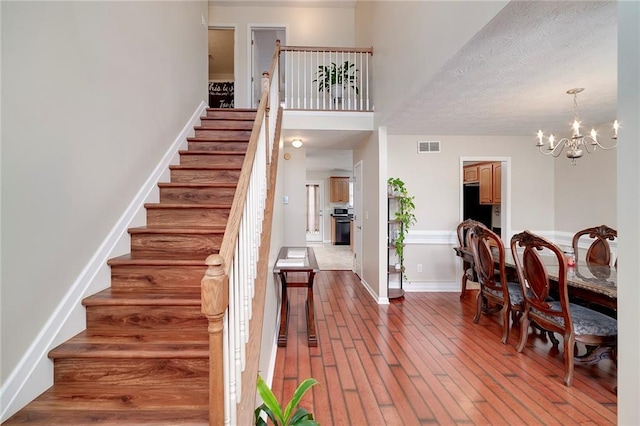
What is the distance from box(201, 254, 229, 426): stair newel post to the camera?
32.0 inches

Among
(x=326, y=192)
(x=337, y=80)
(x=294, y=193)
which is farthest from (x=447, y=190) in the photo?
(x=326, y=192)

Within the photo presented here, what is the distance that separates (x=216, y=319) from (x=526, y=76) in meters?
2.85

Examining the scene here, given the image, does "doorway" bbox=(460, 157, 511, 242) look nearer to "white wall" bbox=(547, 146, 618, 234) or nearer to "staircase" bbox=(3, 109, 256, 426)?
"white wall" bbox=(547, 146, 618, 234)

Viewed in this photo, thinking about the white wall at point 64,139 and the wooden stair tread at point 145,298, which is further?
the wooden stair tread at point 145,298

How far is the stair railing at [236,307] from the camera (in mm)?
842

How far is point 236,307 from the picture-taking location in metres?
1.07

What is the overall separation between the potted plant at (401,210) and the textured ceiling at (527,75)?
0.81 m

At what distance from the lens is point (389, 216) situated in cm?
432

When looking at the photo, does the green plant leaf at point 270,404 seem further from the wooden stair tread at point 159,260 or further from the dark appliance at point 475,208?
the dark appliance at point 475,208

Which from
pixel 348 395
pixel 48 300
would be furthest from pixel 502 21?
pixel 48 300

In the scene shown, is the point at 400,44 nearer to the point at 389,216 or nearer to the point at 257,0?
the point at 389,216

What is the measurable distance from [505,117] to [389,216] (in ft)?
6.32

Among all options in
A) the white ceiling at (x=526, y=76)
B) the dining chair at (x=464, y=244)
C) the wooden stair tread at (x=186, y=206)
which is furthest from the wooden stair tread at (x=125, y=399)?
the dining chair at (x=464, y=244)

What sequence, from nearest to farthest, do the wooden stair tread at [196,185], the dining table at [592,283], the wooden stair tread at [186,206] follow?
the dining table at [592,283], the wooden stair tread at [186,206], the wooden stair tread at [196,185]
